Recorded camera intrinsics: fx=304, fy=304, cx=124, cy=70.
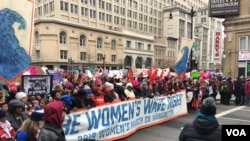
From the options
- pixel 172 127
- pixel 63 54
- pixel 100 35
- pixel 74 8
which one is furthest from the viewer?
pixel 74 8

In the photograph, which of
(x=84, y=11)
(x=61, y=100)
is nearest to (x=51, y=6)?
(x=84, y=11)

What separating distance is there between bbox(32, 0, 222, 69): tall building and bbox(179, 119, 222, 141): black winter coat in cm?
5053

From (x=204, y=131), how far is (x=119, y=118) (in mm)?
5563

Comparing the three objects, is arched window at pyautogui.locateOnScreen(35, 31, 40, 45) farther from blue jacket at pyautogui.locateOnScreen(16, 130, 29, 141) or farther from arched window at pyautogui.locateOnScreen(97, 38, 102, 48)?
blue jacket at pyautogui.locateOnScreen(16, 130, 29, 141)

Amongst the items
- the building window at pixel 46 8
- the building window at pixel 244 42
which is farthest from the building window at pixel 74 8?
the building window at pixel 244 42

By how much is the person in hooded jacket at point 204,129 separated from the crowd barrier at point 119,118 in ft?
13.6

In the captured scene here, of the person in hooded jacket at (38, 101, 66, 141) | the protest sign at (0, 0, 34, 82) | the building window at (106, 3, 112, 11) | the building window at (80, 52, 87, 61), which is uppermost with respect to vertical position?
the building window at (106, 3, 112, 11)

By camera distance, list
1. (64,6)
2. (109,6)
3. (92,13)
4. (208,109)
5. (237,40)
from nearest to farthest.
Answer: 1. (208,109)
2. (237,40)
3. (64,6)
4. (92,13)
5. (109,6)

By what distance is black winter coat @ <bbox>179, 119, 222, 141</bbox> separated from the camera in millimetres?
2941

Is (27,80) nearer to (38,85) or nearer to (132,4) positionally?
(38,85)

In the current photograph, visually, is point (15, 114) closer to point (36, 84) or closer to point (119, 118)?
point (36, 84)

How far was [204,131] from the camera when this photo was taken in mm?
2963

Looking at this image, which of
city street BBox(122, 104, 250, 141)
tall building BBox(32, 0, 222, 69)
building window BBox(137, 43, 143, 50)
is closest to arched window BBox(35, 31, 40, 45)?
tall building BBox(32, 0, 222, 69)

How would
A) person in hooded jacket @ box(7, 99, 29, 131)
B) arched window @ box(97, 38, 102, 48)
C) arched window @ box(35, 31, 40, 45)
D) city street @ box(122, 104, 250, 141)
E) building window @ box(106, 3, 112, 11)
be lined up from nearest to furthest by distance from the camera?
person in hooded jacket @ box(7, 99, 29, 131) → city street @ box(122, 104, 250, 141) → arched window @ box(35, 31, 40, 45) → arched window @ box(97, 38, 102, 48) → building window @ box(106, 3, 112, 11)
